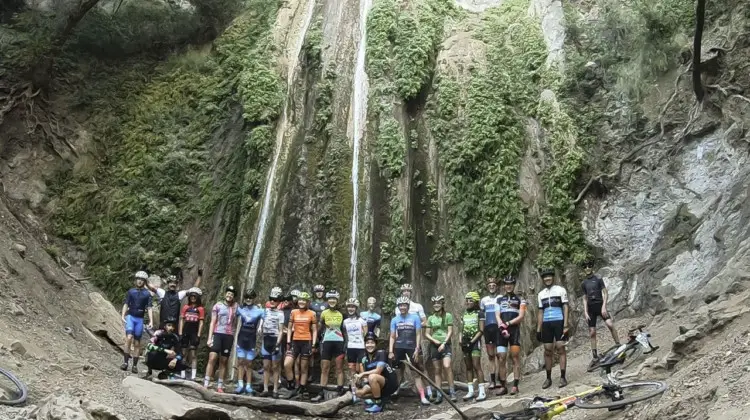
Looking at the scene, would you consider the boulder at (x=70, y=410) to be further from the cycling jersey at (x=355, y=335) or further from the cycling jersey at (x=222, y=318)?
the cycling jersey at (x=355, y=335)

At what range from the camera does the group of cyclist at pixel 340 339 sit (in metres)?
11.2

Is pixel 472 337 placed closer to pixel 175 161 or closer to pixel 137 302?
pixel 137 302

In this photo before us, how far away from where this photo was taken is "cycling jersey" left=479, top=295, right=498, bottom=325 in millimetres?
11461

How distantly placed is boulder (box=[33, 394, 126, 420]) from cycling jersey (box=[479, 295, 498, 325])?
19.0 feet

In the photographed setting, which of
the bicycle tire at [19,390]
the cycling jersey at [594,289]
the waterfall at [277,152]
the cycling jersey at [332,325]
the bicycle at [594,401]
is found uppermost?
the waterfall at [277,152]

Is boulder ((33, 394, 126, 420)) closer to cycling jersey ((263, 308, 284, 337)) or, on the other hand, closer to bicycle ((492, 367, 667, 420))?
cycling jersey ((263, 308, 284, 337))

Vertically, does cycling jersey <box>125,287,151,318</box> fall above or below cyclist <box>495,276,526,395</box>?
above

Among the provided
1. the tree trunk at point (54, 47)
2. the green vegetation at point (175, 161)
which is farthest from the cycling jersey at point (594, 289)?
the tree trunk at point (54, 47)

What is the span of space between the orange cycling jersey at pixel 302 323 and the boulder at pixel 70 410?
4216mm

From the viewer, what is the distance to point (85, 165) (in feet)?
62.2

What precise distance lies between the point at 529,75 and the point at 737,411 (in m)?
12.2

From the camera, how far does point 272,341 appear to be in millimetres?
11891

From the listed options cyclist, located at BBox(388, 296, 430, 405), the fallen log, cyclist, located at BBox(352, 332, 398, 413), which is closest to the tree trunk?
the fallen log

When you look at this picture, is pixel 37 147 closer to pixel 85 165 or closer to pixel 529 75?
pixel 85 165
